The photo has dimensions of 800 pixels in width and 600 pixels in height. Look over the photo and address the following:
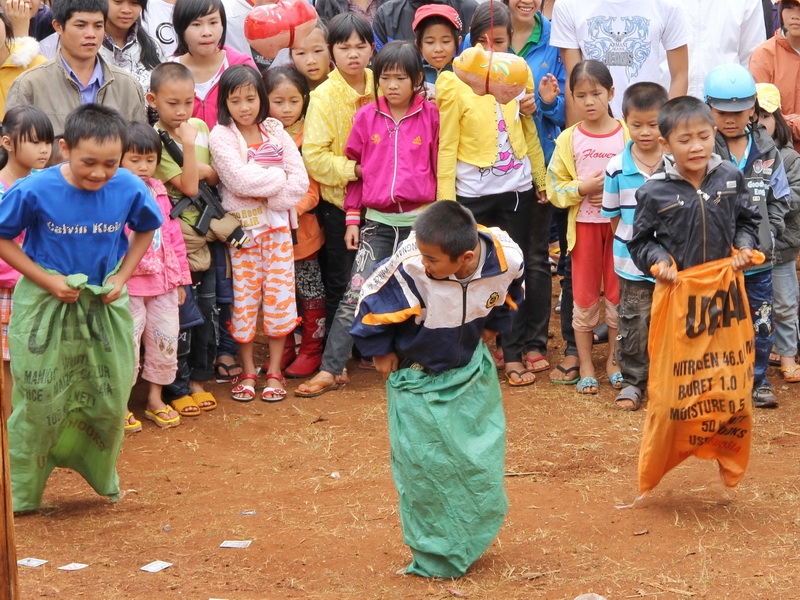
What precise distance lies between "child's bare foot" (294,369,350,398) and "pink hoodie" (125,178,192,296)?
1.15 metres

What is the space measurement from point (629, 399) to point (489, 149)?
1.86 m

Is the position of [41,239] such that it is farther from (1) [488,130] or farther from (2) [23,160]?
(1) [488,130]

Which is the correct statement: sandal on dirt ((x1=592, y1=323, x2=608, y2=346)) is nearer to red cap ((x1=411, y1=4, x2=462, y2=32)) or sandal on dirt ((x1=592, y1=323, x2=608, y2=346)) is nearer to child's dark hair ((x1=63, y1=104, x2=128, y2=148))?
red cap ((x1=411, y1=4, x2=462, y2=32))

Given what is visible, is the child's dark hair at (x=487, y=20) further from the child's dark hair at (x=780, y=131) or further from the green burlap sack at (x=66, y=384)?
the green burlap sack at (x=66, y=384)

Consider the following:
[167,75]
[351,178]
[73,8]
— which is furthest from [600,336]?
[73,8]

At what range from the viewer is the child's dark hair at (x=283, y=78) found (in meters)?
7.85

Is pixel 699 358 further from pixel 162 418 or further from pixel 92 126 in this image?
pixel 162 418

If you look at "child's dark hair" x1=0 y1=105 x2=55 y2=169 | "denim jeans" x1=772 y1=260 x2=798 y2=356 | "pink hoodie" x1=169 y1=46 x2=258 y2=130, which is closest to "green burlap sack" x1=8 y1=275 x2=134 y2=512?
"child's dark hair" x1=0 y1=105 x2=55 y2=169

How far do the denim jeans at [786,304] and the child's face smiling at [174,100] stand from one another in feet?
12.9

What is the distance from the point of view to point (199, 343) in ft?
25.1

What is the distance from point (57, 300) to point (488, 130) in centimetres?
323

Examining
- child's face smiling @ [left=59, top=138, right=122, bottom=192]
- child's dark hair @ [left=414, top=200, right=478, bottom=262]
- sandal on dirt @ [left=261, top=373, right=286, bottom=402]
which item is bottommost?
sandal on dirt @ [left=261, top=373, right=286, bottom=402]

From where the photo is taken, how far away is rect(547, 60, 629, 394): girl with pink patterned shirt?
24.3 ft

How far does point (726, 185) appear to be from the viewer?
5.54m
